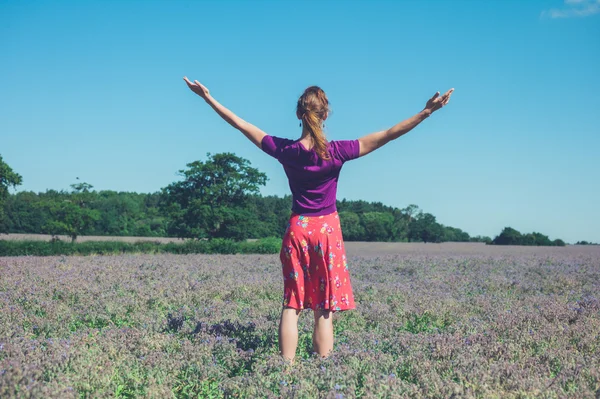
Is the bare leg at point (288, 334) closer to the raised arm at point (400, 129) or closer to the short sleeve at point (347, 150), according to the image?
the short sleeve at point (347, 150)

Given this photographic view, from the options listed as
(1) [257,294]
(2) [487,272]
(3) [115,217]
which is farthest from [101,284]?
(3) [115,217]

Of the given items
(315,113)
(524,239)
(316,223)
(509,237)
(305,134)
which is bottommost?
(316,223)

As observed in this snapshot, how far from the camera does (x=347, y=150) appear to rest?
13.0 ft

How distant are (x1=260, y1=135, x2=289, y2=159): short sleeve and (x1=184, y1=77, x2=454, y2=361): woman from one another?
0.10 feet

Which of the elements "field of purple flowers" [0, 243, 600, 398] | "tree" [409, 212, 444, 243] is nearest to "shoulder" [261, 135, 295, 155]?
"field of purple flowers" [0, 243, 600, 398]

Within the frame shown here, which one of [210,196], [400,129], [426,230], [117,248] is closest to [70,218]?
[210,196]

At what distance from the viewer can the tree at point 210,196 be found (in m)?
41.0

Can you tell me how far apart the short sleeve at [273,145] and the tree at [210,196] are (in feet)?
121

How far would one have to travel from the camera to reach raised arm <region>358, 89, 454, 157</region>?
3.83 m

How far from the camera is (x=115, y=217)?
211 ft

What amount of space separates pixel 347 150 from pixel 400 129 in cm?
42

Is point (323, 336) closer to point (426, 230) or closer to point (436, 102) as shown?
point (436, 102)

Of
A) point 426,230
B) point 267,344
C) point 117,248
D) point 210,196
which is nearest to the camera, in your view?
point 267,344

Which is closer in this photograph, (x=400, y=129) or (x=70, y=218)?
(x=400, y=129)
